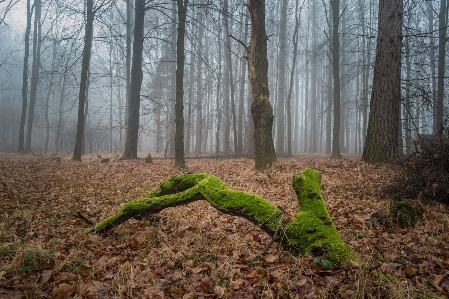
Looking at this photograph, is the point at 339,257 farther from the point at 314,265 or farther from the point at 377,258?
the point at 377,258

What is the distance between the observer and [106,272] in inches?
121

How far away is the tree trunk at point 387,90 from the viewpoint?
7926 millimetres

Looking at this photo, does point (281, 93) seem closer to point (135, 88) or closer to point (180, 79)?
point (135, 88)

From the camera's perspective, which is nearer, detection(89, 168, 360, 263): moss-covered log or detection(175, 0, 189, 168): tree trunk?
detection(89, 168, 360, 263): moss-covered log

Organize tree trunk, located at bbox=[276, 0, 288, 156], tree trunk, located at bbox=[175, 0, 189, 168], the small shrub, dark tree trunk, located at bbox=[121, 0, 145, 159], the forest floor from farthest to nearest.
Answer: tree trunk, located at bbox=[276, 0, 288, 156] < dark tree trunk, located at bbox=[121, 0, 145, 159] < tree trunk, located at bbox=[175, 0, 189, 168] < the small shrub < the forest floor

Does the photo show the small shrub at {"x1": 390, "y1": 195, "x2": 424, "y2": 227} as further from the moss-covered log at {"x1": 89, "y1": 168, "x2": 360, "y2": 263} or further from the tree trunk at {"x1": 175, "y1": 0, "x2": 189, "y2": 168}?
the tree trunk at {"x1": 175, "y1": 0, "x2": 189, "y2": 168}

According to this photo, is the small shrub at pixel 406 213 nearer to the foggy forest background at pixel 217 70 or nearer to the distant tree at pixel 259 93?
the distant tree at pixel 259 93

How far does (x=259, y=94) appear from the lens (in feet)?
29.5

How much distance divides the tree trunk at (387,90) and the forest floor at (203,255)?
2.09 m

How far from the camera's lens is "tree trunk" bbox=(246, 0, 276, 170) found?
890 centimetres

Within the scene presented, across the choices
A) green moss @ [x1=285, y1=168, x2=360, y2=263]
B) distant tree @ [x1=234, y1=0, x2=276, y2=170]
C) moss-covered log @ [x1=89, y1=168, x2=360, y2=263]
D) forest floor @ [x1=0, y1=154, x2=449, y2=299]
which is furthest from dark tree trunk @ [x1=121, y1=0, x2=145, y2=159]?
green moss @ [x1=285, y1=168, x2=360, y2=263]

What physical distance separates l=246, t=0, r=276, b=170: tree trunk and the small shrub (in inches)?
198

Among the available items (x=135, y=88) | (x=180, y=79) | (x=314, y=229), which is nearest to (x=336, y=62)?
(x=180, y=79)

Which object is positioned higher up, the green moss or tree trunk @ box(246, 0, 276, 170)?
tree trunk @ box(246, 0, 276, 170)
